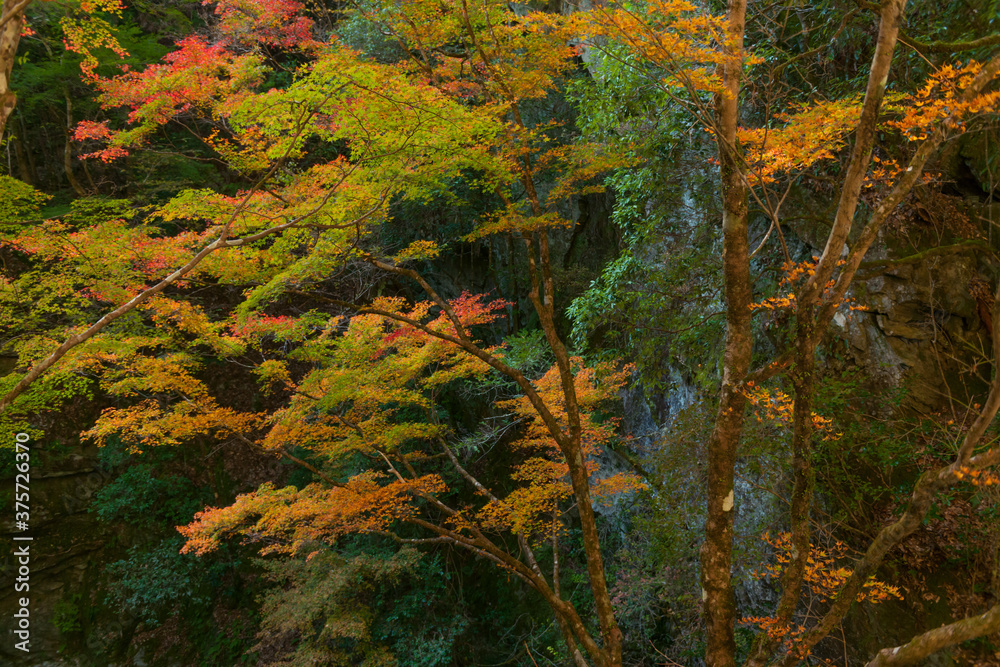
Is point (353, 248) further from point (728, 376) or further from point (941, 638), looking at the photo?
point (941, 638)

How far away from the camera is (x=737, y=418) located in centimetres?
329

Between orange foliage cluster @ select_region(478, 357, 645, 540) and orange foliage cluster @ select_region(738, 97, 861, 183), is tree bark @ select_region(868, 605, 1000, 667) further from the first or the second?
orange foliage cluster @ select_region(478, 357, 645, 540)

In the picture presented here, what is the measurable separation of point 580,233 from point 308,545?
7050 mm

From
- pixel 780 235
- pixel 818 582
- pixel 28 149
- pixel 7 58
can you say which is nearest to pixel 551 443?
pixel 818 582

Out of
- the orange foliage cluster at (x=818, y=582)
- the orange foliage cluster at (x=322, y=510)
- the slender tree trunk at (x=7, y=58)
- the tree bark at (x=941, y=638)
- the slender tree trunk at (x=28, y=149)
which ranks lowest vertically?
the orange foliage cluster at (x=322, y=510)

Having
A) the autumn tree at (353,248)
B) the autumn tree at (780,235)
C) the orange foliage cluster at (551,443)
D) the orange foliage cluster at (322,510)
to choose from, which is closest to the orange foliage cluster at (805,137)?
the autumn tree at (780,235)

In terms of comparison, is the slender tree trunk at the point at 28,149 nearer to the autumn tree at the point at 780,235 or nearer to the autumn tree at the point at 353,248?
the autumn tree at the point at 353,248

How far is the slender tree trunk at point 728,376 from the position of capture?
3178 millimetres

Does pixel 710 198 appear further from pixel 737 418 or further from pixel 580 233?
pixel 580 233

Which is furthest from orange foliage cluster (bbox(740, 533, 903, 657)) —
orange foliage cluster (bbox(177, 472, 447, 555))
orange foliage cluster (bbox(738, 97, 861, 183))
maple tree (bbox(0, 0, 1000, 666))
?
orange foliage cluster (bbox(177, 472, 447, 555))

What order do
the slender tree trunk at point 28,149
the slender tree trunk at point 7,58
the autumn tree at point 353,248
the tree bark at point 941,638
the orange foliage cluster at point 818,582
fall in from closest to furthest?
the tree bark at point 941,638, the slender tree trunk at point 7,58, the orange foliage cluster at point 818,582, the autumn tree at point 353,248, the slender tree trunk at point 28,149

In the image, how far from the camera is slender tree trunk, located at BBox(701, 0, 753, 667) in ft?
10.4

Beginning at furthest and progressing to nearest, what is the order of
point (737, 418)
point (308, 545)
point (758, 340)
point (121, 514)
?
point (121, 514)
point (308, 545)
point (758, 340)
point (737, 418)

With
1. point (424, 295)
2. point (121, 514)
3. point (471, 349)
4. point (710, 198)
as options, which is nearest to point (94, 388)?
point (121, 514)
